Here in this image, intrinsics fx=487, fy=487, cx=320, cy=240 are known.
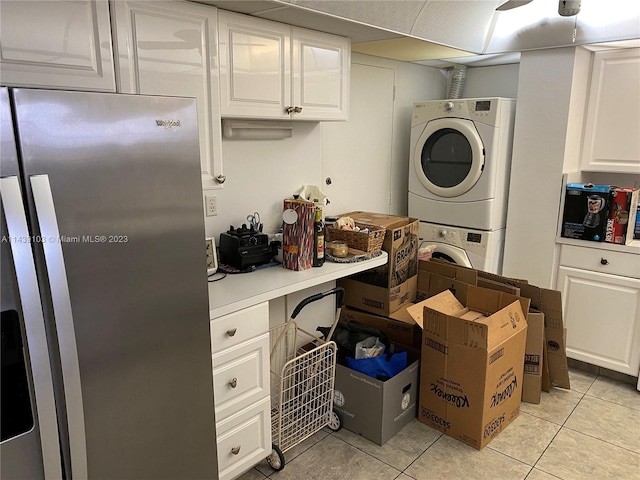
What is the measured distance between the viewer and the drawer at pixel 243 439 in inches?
80.7

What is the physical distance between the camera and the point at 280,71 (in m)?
2.31

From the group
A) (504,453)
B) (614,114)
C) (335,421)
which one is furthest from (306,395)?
(614,114)

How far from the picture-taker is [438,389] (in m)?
2.61

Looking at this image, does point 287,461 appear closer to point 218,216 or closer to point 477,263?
point 218,216

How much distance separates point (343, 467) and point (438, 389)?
0.65 meters

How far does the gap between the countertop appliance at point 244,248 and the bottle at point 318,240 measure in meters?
0.23

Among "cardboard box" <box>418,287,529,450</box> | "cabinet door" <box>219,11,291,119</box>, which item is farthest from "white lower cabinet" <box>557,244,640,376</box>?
"cabinet door" <box>219,11,291,119</box>

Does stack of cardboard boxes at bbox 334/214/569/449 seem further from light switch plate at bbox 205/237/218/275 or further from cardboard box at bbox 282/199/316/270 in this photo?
light switch plate at bbox 205/237/218/275

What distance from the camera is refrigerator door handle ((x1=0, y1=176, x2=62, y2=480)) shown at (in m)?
1.21

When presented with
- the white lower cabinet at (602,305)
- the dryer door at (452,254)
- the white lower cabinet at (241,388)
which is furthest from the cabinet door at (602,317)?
the white lower cabinet at (241,388)

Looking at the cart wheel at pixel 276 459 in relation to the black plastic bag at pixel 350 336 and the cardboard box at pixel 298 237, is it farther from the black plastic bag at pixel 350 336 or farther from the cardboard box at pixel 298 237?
the cardboard box at pixel 298 237

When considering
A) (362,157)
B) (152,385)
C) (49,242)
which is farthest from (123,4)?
(362,157)

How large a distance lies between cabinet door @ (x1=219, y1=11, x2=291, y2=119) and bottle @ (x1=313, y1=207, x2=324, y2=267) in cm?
54

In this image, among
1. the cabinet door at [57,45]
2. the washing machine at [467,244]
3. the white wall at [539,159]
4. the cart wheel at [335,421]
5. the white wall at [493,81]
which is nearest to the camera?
the cabinet door at [57,45]
